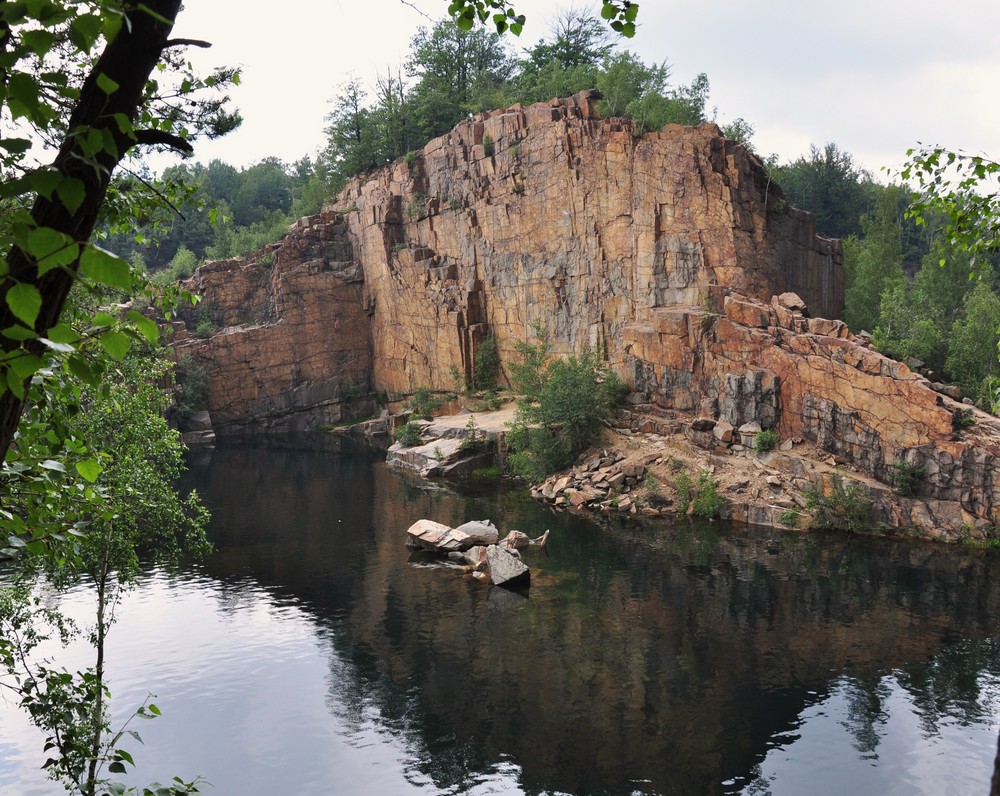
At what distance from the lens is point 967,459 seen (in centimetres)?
3073

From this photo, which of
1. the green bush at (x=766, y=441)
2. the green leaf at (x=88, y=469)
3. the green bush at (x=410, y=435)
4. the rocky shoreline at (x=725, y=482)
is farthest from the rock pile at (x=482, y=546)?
the green leaf at (x=88, y=469)

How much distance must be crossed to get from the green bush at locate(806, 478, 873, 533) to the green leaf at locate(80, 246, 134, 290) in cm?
3278

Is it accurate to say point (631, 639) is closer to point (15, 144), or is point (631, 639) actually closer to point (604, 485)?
point (604, 485)

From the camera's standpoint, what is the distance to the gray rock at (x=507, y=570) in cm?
2620

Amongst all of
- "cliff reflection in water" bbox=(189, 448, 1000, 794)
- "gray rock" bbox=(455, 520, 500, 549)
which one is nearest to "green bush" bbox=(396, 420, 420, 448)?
"cliff reflection in water" bbox=(189, 448, 1000, 794)

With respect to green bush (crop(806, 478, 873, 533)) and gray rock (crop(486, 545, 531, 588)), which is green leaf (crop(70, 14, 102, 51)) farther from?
green bush (crop(806, 478, 873, 533))

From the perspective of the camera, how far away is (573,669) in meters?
20.1

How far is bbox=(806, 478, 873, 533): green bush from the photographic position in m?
32.0

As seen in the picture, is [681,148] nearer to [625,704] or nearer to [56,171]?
[625,704]

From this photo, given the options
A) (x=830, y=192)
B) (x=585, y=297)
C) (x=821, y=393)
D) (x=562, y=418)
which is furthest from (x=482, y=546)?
(x=830, y=192)

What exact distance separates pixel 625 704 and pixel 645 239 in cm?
3105

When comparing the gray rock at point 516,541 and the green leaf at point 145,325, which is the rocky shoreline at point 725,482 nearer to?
the gray rock at point 516,541

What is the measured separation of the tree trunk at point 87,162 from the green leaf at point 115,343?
9.9 inches

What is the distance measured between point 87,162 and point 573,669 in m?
18.7
